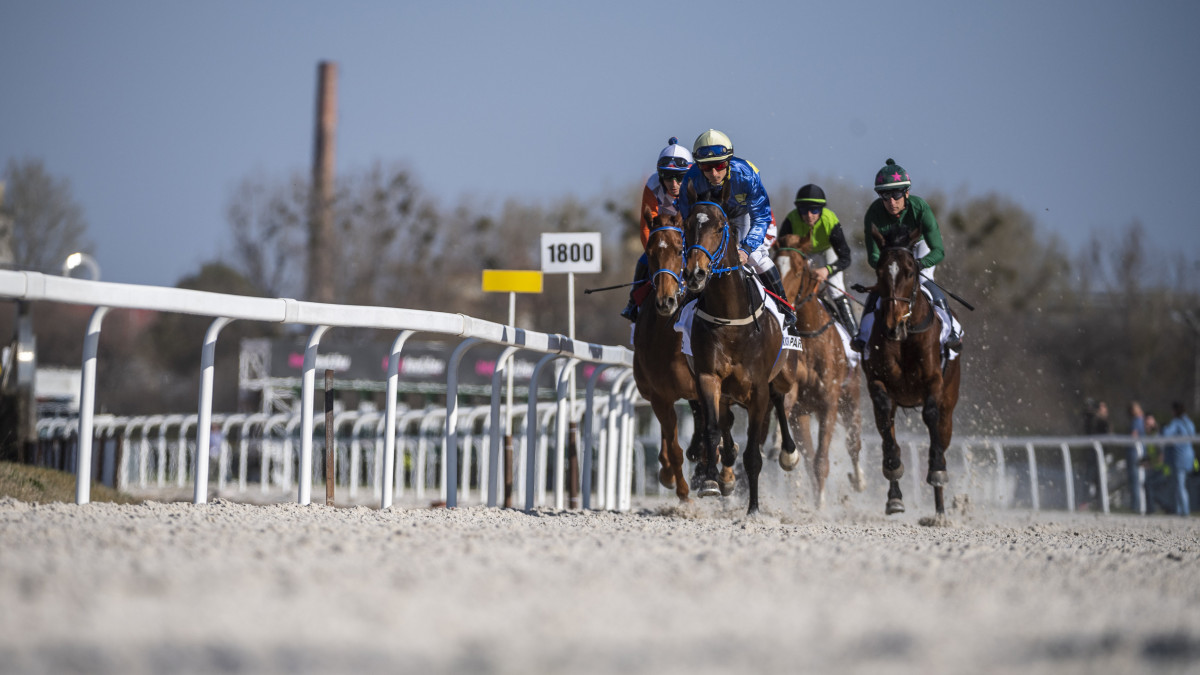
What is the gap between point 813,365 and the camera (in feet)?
35.2

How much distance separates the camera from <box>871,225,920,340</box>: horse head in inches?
360

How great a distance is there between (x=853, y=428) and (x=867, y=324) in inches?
83.5

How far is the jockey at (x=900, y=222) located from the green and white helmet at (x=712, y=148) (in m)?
1.69

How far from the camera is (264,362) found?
34281 millimetres

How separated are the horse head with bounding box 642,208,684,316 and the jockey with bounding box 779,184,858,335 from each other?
299cm

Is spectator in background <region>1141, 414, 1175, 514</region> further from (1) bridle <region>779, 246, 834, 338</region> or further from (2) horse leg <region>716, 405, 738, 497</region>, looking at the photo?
(2) horse leg <region>716, 405, 738, 497</region>

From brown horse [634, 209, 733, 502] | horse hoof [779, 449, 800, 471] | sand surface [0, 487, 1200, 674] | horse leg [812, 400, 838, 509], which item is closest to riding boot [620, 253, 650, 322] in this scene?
brown horse [634, 209, 733, 502]

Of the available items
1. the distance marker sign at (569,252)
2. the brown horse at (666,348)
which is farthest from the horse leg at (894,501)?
the distance marker sign at (569,252)

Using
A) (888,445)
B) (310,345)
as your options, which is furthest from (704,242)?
(888,445)

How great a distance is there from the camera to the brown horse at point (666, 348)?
7.84 meters

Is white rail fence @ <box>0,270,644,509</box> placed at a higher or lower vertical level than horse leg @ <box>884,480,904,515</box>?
higher

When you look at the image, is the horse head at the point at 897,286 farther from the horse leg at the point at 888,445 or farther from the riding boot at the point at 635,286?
the riding boot at the point at 635,286

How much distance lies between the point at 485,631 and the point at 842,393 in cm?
908

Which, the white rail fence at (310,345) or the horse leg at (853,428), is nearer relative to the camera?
the white rail fence at (310,345)
